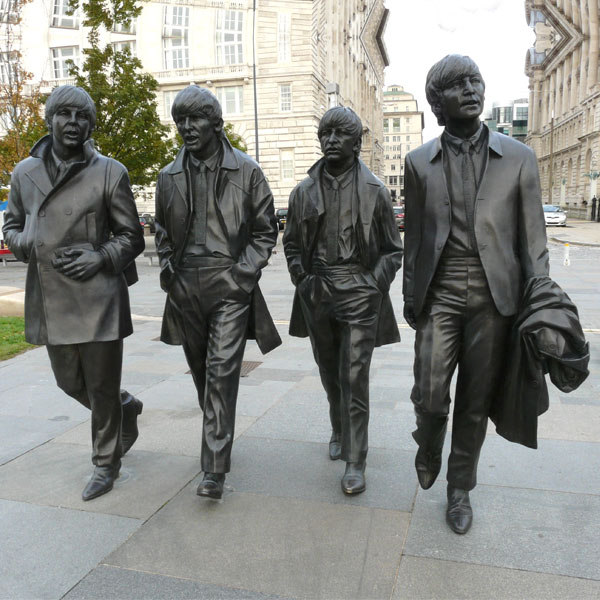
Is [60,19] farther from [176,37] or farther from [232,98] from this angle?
[232,98]

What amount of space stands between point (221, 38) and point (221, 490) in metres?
45.1

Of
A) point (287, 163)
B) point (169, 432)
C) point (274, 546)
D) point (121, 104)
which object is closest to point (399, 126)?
point (287, 163)

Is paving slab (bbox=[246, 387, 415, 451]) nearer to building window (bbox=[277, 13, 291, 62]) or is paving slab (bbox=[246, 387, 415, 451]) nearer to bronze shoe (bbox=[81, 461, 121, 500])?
bronze shoe (bbox=[81, 461, 121, 500])

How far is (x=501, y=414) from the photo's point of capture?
119 inches

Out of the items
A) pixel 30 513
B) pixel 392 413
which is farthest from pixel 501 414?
pixel 30 513

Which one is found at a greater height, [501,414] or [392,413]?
[501,414]

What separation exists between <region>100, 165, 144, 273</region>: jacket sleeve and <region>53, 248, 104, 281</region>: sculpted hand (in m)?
0.09

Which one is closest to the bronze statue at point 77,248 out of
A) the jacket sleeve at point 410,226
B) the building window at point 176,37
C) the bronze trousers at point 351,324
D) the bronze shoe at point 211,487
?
the bronze shoe at point 211,487

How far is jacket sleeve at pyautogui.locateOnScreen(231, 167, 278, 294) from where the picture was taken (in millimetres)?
3486

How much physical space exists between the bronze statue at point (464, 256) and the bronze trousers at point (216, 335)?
1003mm

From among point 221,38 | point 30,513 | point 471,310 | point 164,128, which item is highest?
point 221,38

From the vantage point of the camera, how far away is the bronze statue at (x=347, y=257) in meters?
3.53

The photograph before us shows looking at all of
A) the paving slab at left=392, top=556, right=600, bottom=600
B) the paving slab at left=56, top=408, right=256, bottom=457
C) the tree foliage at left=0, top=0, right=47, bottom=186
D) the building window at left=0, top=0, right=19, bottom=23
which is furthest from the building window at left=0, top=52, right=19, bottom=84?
the paving slab at left=392, top=556, right=600, bottom=600

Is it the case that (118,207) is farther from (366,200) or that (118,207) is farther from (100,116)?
(100,116)
